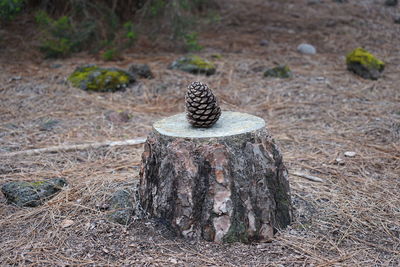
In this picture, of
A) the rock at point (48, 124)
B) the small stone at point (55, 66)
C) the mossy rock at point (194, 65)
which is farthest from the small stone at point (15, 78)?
the mossy rock at point (194, 65)

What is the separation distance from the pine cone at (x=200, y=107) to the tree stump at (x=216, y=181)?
0.07 m

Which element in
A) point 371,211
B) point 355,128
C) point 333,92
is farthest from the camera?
point 333,92

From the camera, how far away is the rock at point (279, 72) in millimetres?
6145

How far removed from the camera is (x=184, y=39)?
7055 millimetres

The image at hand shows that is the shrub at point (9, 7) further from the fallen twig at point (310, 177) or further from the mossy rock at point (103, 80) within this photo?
the fallen twig at point (310, 177)

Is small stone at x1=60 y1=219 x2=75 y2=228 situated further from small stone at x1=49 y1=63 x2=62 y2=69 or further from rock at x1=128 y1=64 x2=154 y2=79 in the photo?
small stone at x1=49 y1=63 x2=62 y2=69

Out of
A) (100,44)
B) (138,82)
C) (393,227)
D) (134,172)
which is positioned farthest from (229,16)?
(393,227)

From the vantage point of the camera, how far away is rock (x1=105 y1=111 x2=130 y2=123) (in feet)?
15.5

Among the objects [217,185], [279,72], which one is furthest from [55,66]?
[217,185]

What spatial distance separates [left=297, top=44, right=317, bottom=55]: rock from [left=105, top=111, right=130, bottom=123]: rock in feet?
13.6

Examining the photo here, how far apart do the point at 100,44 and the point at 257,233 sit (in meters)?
5.25

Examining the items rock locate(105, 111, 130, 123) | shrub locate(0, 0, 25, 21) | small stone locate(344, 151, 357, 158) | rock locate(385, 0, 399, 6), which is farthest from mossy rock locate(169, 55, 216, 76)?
rock locate(385, 0, 399, 6)

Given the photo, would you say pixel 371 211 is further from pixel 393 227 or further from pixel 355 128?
pixel 355 128

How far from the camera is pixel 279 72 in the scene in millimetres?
6164
